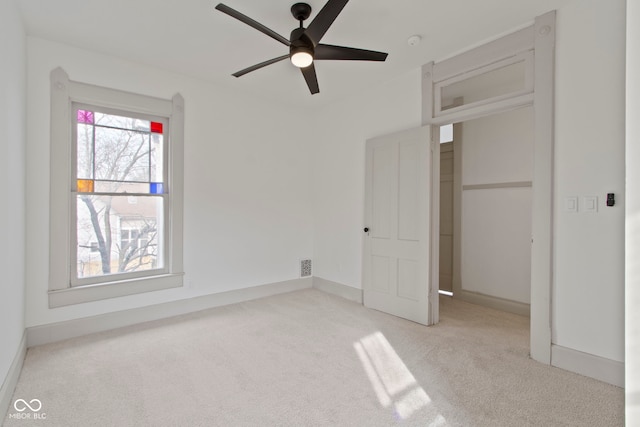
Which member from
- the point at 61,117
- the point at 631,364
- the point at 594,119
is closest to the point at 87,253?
the point at 61,117

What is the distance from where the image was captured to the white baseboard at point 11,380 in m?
1.80

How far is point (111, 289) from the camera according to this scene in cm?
317

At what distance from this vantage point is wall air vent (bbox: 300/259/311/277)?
4.80 meters

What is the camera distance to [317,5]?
2.36 meters

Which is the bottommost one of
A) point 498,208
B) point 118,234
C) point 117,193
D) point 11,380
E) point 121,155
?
point 11,380

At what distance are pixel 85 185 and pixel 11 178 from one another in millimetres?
963

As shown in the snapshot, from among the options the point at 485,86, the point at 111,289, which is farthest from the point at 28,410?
the point at 485,86

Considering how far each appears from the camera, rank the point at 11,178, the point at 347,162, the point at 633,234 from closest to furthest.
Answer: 1. the point at 633,234
2. the point at 11,178
3. the point at 347,162

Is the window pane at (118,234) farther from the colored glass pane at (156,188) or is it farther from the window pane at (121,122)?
the window pane at (121,122)

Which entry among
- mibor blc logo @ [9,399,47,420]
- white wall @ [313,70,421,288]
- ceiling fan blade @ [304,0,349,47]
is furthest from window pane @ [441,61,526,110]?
mibor blc logo @ [9,399,47,420]

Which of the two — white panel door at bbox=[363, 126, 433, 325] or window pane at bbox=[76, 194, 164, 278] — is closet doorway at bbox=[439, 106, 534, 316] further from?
window pane at bbox=[76, 194, 164, 278]

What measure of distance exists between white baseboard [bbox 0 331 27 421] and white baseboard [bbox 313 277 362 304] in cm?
328

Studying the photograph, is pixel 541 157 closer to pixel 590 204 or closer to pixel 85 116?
pixel 590 204

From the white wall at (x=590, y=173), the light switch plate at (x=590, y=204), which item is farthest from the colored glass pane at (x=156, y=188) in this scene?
the light switch plate at (x=590, y=204)
